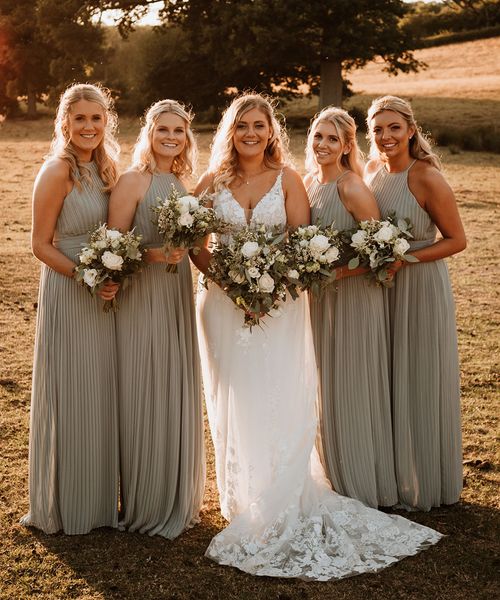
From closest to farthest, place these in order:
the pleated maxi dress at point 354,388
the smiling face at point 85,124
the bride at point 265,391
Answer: the smiling face at point 85,124 < the bride at point 265,391 < the pleated maxi dress at point 354,388

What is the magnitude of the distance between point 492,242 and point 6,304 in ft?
28.6

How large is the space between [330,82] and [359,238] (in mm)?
28559

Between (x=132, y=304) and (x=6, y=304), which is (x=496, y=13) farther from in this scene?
(x=132, y=304)

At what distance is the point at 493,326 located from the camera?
1033 centimetres

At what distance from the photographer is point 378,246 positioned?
5.15m

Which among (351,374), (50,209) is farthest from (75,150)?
(351,374)

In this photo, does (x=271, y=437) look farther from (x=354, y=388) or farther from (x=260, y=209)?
(x=260, y=209)

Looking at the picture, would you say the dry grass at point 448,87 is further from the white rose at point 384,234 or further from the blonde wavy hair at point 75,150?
the blonde wavy hair at point 75,150

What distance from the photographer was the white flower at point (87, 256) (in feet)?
16.0

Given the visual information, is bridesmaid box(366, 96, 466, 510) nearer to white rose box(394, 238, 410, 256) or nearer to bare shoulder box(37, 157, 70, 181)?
white rose box(394, 238, 410, 256)

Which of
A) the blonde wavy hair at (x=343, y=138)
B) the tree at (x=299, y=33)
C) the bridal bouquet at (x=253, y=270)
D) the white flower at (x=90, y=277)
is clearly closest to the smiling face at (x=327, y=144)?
the blonde wavy hair at (x=343, y=138)

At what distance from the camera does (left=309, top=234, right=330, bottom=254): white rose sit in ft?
16.3

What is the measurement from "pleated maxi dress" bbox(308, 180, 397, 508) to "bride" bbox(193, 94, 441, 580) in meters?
0.16

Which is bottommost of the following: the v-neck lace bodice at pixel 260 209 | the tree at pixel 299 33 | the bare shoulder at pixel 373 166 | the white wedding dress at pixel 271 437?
the white wedding dress at pixel 271 437
